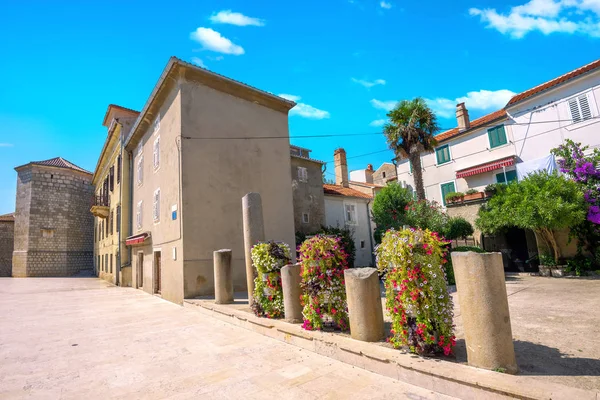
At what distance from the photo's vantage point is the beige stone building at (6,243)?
32.2 metres

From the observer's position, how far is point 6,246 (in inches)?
1287

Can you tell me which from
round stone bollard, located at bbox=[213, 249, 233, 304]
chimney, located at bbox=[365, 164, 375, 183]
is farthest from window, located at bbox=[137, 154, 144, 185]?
chimney, located at bbox=[365, 164, 375, 183]

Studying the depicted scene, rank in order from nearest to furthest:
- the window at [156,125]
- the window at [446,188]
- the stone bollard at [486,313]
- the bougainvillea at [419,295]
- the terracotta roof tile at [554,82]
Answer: the stone bollard at [486,313] → the bougainvillea at [419,295] → the window at [156,125] → the terracotta roof tile at [554,82] → the window at [446,188]

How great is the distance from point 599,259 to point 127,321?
19.0 m

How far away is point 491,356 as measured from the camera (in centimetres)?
358

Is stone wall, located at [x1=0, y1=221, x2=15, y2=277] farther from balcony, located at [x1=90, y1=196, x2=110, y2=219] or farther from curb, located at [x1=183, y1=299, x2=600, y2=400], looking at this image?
curb, located at [x1=183, y1=299, x2=600, y2=400]

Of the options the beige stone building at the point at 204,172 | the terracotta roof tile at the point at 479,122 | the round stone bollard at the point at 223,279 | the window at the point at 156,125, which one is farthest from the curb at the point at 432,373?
the terracotta roof tile at the point at 479,122

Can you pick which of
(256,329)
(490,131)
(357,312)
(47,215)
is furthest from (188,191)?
(47,215)

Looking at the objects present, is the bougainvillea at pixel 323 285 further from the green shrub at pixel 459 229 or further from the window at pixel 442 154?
the window at pixel 442 154

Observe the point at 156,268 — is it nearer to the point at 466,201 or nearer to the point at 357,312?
the point at 357,312

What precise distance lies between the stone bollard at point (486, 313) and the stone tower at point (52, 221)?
38.3m

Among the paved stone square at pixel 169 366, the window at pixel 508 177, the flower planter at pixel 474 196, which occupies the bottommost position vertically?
the paved stone square at pixel 169 366

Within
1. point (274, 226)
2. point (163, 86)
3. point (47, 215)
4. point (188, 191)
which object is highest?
point (163, 86)

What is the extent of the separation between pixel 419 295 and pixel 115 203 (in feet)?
76.3
